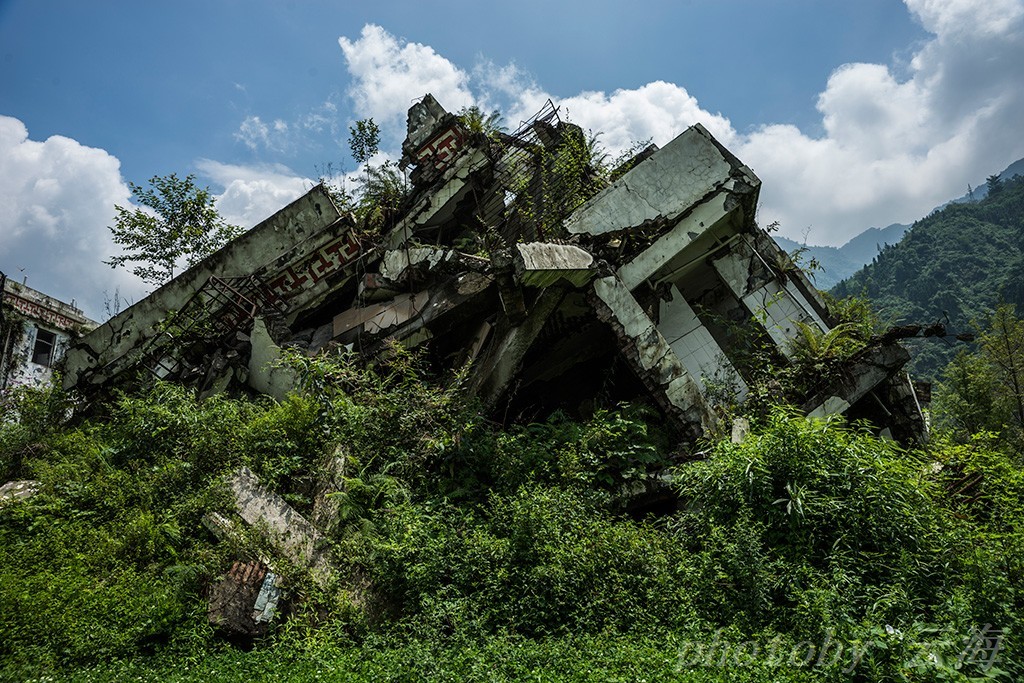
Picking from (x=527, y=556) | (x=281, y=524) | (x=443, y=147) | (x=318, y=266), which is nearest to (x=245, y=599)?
(x=281, y=524)

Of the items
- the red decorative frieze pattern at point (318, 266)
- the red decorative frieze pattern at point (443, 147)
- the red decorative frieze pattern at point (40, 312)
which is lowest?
the red decorative frieze pattern at point (318, 266)

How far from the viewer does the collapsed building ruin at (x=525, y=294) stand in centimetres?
817

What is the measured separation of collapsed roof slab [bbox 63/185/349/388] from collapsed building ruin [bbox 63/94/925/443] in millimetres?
29

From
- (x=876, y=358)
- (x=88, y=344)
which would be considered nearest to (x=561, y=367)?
(x=876, y=358)

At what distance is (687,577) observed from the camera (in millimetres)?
4781

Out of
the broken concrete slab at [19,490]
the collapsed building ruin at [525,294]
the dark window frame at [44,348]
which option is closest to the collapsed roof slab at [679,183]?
the collapsed building ruin at [525,294]

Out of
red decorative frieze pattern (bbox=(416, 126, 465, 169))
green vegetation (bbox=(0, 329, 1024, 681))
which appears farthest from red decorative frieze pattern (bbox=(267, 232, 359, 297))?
green vegetation (bbox=(0, 329, 1024, 681))

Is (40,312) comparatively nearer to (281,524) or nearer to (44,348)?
(44,348)

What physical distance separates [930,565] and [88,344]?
12.6 meters

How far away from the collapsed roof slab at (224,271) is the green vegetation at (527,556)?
3391 millimetres

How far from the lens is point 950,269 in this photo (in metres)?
57.8

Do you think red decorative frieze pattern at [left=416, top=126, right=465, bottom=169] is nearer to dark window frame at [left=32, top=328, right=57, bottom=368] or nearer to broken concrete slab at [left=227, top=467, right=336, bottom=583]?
broken concrete slab at [left=227, top=467, right=336, bottom=583]

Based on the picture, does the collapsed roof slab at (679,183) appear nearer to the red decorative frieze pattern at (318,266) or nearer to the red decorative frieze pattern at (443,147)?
the red decorative frieze pattern at (443,147)

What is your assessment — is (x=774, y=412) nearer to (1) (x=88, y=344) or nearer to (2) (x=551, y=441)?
(2) (x=551, y=441)
